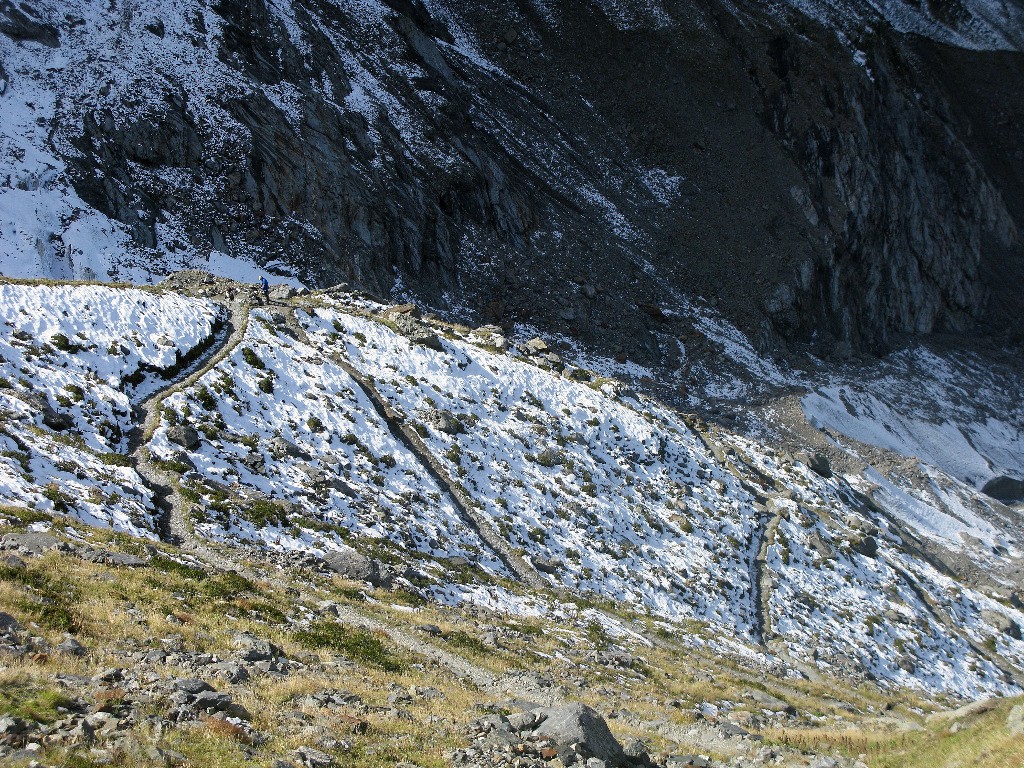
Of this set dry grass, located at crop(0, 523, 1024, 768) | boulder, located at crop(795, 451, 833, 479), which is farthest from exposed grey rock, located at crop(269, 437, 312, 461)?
boulder, located at crop(795, 451, 833, 479)

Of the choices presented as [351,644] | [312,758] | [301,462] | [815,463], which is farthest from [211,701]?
[815,463]

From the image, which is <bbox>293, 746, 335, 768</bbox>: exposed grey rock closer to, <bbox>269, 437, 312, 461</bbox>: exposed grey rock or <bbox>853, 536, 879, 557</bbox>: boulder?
<bbox>269, 437, 312, 461</bbox>: exposed grey rock

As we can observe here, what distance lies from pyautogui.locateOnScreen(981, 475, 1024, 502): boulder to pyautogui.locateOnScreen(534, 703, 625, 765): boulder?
6564cm

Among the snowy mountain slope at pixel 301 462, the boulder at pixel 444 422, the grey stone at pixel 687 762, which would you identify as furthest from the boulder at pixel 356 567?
the grey stone at pixel 687 762

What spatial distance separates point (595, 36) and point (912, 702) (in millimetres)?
82744

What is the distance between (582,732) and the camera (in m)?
11.4

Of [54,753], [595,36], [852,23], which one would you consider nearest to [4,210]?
[54,753]

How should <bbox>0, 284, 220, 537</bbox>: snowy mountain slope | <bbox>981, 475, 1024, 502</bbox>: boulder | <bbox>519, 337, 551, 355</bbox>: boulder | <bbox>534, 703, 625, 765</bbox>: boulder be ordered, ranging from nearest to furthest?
<bbox>534, 703, 625, 765</bbox>: boulder
<bbox>0, 284, 220, 537</bbox>: snowy mountain slope
<bbox>519, 337, 551, 355</bbox>: boulder
<bbox>981, 475, 1024, 502</bbox>: boulder

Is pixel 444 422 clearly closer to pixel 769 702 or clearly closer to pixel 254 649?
pixel 769 702

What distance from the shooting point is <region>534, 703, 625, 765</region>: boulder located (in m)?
11.3

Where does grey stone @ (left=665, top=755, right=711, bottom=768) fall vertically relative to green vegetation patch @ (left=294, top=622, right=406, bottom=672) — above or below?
above

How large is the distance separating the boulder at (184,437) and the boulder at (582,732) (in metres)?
16.5

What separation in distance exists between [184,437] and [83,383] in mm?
3835

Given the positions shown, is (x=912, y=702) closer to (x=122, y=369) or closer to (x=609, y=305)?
(x=122, y=369)
